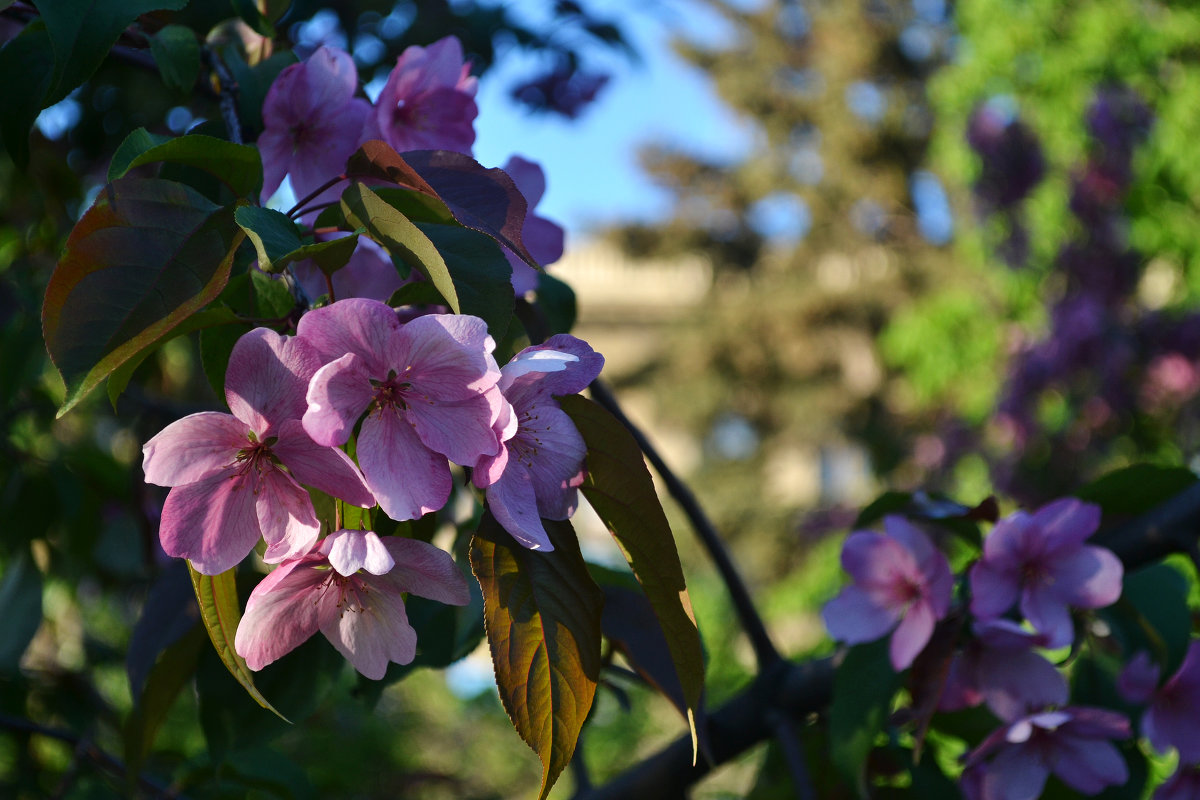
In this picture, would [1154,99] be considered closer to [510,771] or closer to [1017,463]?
[1017,463]

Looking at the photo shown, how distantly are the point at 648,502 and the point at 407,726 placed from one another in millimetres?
3036

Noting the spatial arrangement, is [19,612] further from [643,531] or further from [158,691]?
[643,531]

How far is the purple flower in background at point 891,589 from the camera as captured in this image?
797mm

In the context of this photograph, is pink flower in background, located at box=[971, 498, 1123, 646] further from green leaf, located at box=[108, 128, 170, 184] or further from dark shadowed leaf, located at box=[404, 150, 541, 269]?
green leaf, located at box=[108, 128, 170, 184]

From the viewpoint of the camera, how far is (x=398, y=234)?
426mm

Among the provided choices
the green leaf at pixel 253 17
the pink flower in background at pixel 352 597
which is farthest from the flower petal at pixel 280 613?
the green leaf at pixel 253 17

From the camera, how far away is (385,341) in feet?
1.46

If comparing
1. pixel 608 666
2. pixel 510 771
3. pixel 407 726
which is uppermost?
pixel 608 666

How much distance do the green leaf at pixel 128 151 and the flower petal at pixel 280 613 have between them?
19 centimetres

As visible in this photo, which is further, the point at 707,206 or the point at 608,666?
→ the point at 707,206

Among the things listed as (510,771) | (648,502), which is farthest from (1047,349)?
(648,502)

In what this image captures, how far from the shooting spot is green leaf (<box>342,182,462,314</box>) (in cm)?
41

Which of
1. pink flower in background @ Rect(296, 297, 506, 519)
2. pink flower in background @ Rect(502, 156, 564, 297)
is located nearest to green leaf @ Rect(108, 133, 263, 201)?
pink flower in background @ Rect(296, 297, 506, 519)

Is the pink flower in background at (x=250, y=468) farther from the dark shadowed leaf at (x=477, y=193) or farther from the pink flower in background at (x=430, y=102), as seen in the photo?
the pink flower in background at (x=430, y=102)
